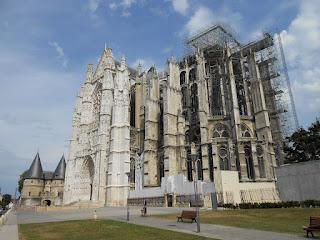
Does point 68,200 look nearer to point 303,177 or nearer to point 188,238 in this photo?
point 303,177

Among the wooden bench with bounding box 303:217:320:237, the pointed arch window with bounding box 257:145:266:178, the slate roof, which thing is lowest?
the wooden bench with bounding box 303:217:320:237

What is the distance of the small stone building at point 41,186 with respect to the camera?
54594 millimetres

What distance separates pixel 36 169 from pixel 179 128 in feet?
124

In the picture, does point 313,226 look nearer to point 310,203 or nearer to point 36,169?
point 310,203

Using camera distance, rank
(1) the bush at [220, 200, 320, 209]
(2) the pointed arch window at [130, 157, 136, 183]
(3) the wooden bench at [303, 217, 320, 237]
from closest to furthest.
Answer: (3) the wooden bench at [303, 217, 320, 237] < (1) the bush at [220, 200, 320, 209] < (2) the pointed arch window at [130, 157, 136, 183]

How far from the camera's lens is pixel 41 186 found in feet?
187

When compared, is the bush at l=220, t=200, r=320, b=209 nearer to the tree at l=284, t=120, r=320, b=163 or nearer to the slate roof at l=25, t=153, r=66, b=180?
the tree at l=284, t=120, r=320, b=163

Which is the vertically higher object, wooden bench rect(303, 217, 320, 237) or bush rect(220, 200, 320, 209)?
bush rect(220, 200, 320, 209)

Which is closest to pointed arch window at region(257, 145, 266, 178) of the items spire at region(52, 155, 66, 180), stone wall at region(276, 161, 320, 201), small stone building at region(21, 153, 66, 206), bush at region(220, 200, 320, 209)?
stone wall at region(276, 161, 320, 201)

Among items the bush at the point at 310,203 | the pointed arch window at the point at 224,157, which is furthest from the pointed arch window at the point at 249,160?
the bush at the point at 310,203

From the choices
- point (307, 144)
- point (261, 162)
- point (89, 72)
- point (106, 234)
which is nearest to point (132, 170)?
point (261, 162)

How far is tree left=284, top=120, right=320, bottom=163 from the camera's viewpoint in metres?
26.8

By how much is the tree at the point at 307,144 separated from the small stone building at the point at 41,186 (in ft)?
147

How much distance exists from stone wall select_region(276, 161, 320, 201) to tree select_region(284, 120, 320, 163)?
998 cm
